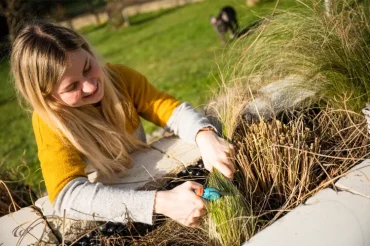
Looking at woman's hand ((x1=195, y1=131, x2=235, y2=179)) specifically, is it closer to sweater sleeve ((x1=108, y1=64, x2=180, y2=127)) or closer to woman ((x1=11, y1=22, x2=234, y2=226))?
woman ((x1=11, y1=22, x2=234, y2=226))

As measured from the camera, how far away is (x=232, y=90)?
2.01 m

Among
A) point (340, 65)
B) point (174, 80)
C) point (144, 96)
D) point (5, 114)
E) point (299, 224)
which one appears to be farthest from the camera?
point (5, 114)

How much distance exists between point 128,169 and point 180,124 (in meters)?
0.36

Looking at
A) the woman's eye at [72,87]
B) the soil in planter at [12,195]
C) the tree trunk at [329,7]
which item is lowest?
the soil in planter at [12,195]

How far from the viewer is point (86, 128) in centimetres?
202

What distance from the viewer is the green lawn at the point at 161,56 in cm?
461

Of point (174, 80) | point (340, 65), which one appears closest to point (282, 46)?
point (340, 65)

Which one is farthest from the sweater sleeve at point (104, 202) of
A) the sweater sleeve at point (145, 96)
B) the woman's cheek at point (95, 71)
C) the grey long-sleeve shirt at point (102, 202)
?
the sweater sleeve at point (145, 96)

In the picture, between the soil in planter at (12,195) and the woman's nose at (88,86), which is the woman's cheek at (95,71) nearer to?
the woman's nose at (88,86)

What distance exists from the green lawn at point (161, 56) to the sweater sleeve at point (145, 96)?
0.92 ft

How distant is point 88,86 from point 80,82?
0.04 m

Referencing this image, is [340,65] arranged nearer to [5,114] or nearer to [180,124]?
[180,124]

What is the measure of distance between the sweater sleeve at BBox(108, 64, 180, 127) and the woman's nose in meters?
0.40

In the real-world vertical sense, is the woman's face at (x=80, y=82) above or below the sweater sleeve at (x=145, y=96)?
above
